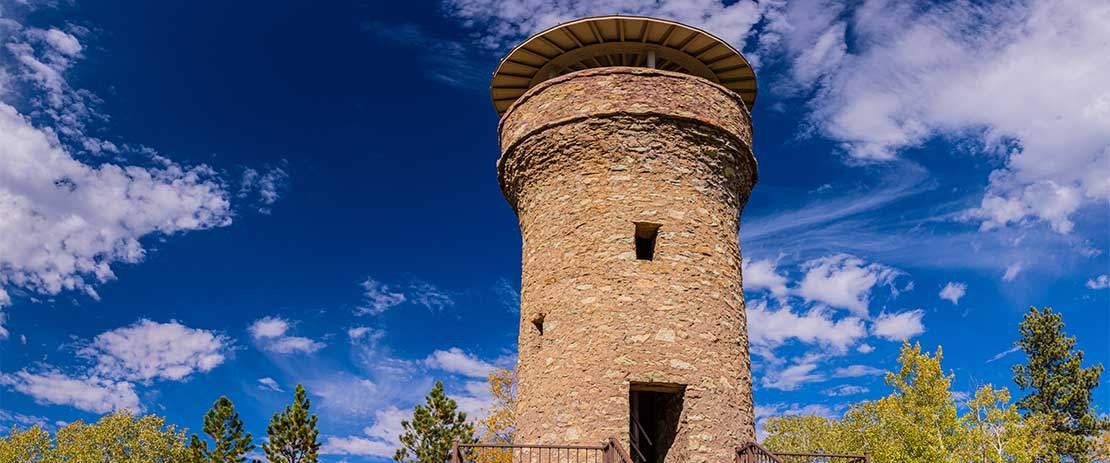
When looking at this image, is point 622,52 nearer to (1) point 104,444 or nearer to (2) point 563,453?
(2) point 563,453

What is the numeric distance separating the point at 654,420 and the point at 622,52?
6226 millimetres

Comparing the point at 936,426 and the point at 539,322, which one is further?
the point at 936,426

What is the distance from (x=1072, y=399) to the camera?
3180 cm

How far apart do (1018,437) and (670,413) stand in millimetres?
17720

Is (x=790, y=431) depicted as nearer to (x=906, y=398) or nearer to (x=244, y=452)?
(x=906, y=398)

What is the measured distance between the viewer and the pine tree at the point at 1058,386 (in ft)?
101

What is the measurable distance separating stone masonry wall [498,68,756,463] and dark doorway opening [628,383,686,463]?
0.20 metres

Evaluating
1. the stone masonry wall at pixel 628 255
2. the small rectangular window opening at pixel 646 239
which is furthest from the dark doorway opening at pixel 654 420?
the small rectangular window opening at pixel 646 239

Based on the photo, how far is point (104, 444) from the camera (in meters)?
38.9

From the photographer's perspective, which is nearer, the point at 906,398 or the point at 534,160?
the point at 534,160

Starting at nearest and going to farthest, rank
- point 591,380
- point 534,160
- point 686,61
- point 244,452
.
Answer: point 591,380, point 534,160, point 686,61, point 244,452

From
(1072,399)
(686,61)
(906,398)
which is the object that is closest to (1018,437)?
(906,398)

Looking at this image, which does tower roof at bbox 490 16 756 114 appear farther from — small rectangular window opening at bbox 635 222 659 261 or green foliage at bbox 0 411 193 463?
green foliage at bbox 0 411 193 463

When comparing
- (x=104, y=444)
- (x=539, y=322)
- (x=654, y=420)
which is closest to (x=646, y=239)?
(x=539, y=322)
